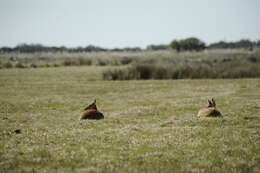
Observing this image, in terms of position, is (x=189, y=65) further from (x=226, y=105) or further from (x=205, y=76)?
(x=226, y=105)

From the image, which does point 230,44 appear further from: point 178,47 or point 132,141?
point 132,141

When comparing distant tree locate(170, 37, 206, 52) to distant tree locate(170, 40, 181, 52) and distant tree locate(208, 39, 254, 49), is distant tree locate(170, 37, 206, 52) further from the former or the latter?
distant tree locate(208, 39, 254, 49)

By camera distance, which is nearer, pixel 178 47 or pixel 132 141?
pixel 132 141

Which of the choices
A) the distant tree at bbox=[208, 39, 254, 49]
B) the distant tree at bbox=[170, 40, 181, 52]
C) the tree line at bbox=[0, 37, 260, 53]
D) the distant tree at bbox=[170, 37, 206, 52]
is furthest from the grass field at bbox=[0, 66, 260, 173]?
the distant tree at bbox=[208, 39, 254, 49]

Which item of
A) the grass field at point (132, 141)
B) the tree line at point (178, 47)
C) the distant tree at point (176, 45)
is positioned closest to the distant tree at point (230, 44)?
the tree line at point (178, 47)

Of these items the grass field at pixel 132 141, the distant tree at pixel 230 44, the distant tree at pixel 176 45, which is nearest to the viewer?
the grass field at pixel 132 141

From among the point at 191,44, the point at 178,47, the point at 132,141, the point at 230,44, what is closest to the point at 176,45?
the point at 178,47

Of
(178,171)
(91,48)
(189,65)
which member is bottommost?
(178,171)

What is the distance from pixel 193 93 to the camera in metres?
29.6

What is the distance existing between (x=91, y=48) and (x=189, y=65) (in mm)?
142793

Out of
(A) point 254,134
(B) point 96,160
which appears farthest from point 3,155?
(A) point 254,134

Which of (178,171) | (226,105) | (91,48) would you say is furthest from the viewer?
(91,48)

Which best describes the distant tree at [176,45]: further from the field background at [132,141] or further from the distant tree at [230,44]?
the field background at [132,141]

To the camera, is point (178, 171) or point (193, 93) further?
point (193, 93)
